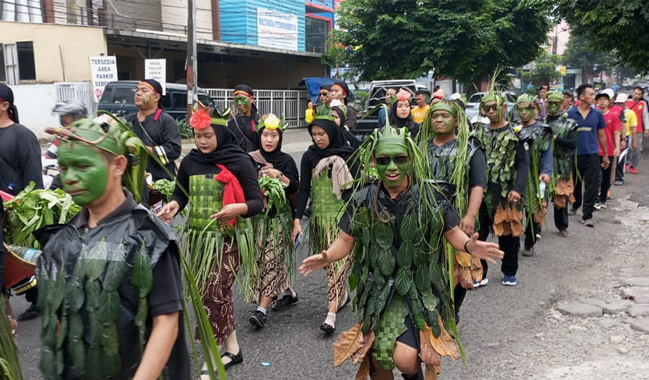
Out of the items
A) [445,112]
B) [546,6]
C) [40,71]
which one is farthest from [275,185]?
[40,71]

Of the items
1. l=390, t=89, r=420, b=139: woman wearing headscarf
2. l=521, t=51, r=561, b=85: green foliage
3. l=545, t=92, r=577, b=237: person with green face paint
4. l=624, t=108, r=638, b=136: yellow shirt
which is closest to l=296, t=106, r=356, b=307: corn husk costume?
l=390, t=89, r=420, b=139: woman wearing headscarf

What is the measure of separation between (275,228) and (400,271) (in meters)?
2.21

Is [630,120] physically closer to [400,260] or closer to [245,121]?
[245,121]

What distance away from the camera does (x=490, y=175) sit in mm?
6066

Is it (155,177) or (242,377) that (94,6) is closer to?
(155,177)

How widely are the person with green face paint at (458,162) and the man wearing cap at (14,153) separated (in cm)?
304

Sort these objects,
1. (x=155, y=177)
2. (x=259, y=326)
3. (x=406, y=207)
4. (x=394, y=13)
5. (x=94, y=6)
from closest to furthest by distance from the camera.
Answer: (x=406, y=207) → (x=259, y=326) → (x=155, y=177) → (x=94, y=6) → (x=394, y=13)

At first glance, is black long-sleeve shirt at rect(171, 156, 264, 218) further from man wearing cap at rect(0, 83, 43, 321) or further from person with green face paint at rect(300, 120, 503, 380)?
man wearing cap at rect(0, 83, 43, 321)

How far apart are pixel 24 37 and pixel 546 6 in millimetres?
15712

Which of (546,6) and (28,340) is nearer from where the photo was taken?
(28,340)

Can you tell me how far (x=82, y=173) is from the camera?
84.0 inches

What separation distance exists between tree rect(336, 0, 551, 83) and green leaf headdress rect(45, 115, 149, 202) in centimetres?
2307

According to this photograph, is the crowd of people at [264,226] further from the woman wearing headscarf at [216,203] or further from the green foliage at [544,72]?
the green foliage at [544,72]

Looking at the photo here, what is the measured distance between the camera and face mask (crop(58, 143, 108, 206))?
2.12m
